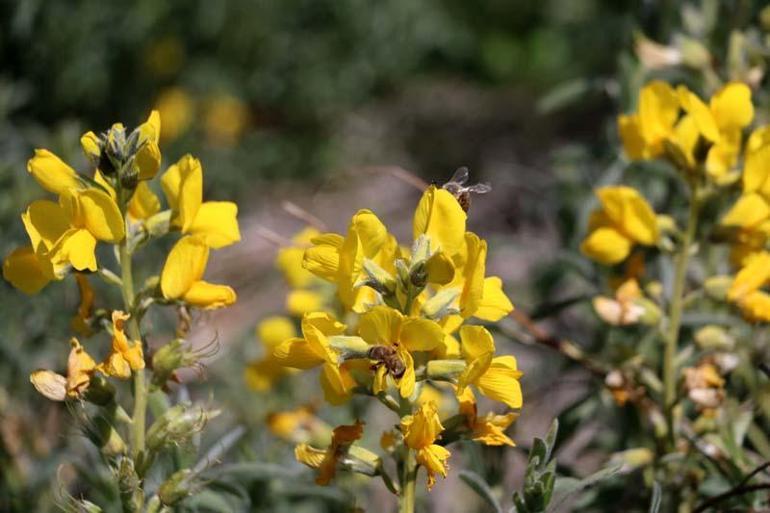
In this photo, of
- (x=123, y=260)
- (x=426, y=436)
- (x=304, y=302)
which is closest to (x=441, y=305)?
(x=426, y=436)

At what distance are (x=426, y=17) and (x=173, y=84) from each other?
153 centimetres

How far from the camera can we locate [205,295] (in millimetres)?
1531

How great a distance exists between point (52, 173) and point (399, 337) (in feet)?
1.63

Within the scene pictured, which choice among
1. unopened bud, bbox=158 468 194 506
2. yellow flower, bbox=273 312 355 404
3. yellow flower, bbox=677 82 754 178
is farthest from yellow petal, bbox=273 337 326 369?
yellow flower, bbox=677 82 754 178

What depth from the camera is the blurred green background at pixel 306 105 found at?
261 cm

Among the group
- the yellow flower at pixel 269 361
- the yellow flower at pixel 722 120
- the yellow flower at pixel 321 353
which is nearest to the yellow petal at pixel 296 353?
the yellow flower at pixel 321 353

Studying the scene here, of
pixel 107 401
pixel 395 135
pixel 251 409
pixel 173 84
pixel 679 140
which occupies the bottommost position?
pixel 395 135

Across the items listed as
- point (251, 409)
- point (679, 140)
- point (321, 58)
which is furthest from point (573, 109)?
point (679, 140)

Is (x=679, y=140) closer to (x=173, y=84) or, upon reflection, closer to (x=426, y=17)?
(x=173, y=84)

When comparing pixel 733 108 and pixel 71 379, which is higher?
pixel 733 108

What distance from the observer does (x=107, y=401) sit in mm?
1532

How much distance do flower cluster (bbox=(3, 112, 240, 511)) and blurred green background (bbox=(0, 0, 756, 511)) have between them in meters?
0.63

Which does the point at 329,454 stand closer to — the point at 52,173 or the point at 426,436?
the point at 426,436

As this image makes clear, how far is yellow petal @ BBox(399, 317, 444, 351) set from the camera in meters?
1.35
